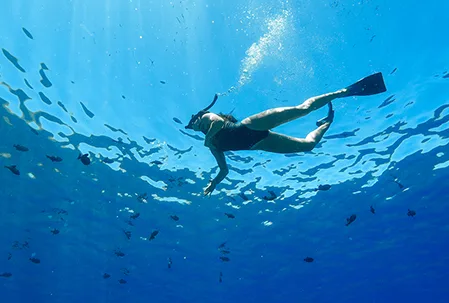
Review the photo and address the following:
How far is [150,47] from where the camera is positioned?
10438mm

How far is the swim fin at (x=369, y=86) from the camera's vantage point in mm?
6168

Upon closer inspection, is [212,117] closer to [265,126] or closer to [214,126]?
[214,126]

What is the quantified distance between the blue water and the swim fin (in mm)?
4195

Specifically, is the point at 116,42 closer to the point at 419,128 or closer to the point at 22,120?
the point at 22,120

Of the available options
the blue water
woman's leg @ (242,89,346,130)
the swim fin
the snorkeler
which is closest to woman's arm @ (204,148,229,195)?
the snorkeler

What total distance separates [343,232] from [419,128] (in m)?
12.0

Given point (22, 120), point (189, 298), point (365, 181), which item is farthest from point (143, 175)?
point (189, 298)

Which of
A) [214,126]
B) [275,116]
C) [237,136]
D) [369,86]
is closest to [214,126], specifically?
[214,126]

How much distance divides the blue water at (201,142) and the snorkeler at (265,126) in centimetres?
454

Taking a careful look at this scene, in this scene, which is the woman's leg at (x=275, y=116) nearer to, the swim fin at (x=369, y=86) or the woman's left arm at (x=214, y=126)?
the woman's left arm at (x=214, y=126)

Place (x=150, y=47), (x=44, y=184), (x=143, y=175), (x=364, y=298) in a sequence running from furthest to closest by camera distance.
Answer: (x=364, y=298), (x=44, y=184), (x=143, y=175), (x=150, y=47)

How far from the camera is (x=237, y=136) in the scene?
5812 mm

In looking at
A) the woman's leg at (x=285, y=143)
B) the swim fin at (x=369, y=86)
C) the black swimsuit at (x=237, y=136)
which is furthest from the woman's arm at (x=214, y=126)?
the swim fin at (x=369, y=86)

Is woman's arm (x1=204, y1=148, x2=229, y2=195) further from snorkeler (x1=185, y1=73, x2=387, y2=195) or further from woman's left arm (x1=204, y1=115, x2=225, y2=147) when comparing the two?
woman's left arm (x1=204, y1=115, x2=225, y2=147)
